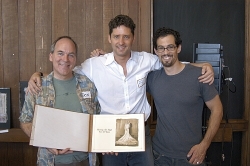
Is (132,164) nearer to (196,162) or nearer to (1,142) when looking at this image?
(196,162)

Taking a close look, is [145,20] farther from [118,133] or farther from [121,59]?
[118,133]

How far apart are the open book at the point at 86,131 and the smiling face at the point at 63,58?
0.82ft

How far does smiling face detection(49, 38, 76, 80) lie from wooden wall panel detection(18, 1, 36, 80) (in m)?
0.99

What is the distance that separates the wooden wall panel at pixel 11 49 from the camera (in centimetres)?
259

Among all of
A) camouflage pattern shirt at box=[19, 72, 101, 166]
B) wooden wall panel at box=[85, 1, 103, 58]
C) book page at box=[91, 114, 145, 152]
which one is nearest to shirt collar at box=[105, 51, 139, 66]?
camouflage pattern shirt at box=[19, 72, 101, 166]

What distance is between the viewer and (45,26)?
2605 mm

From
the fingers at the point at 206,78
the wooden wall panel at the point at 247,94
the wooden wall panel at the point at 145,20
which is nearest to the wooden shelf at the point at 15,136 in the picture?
the wooden wall panel at the point at 145,20

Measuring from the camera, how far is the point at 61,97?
1695 millimetres

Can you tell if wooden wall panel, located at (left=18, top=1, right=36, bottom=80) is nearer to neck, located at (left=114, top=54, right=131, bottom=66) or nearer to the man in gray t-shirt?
neck, located at (left=114, top=54, right=131, bottom=66)

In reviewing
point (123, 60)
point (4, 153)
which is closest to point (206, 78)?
point (123, 60)

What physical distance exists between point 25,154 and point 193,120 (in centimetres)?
177

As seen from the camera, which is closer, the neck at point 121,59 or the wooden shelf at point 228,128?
the neck at point 121,59

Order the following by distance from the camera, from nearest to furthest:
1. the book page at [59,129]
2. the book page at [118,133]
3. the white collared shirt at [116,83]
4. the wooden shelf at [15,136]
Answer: the book page at [59,129], the book page at [118,133], the white collared shirt at [116,83], the wooden shelf at [15,136]

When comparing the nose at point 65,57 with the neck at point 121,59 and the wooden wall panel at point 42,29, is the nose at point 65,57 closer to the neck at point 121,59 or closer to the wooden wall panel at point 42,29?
the neck at point 121,59
